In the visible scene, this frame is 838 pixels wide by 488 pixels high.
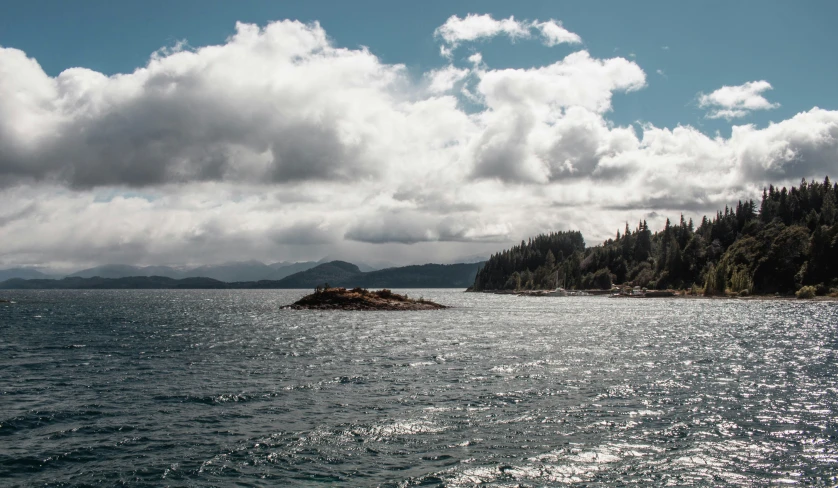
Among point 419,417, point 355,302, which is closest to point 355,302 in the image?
point 355,302

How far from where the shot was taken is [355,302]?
559 feet

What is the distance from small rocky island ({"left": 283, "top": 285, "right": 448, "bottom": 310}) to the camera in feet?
552

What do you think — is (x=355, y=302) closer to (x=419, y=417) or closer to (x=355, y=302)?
(x=355, y=302)

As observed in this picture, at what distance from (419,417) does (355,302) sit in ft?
458

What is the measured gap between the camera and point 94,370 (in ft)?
166

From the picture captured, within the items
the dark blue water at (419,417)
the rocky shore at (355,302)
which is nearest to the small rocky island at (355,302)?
the rocky shore at (355,302)

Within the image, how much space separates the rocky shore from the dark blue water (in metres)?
103

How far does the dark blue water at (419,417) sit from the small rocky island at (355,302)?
103137mm

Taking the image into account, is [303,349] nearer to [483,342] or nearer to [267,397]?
[483,342]

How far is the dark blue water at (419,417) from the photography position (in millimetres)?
23688

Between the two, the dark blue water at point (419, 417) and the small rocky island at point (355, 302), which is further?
the small rocky island at point (355, 302)

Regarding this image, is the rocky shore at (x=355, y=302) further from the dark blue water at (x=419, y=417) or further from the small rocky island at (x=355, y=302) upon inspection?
the dark blue water at (x=419, y=417)

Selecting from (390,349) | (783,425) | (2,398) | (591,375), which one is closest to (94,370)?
(2,398)

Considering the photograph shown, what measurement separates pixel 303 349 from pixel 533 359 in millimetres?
27045
